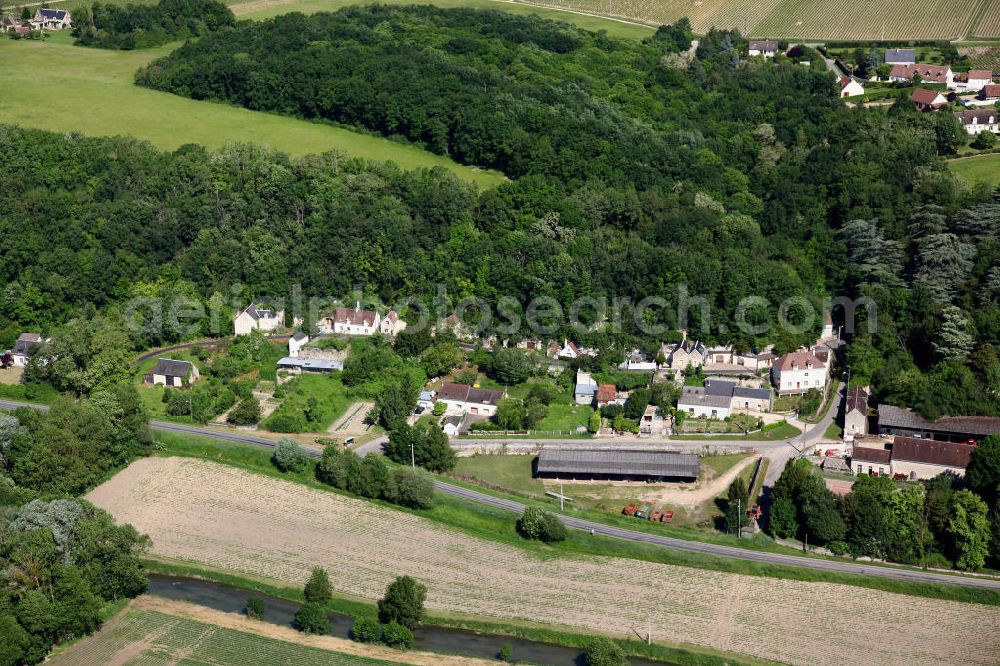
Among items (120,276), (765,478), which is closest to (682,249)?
(765,478)

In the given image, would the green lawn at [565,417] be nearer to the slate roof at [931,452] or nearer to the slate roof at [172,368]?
the slate roof at [931,452]

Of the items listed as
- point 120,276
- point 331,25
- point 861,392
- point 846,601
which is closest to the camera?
point 846,601

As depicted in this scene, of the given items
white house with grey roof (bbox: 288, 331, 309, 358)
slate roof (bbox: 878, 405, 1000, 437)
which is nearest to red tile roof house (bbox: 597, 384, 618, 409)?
slate roof (bbox: 878, 405, 1000, 437)

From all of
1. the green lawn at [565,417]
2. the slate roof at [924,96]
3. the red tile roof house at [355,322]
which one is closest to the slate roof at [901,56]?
the slate roof at [924,96]

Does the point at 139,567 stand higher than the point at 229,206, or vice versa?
the point at 229,206

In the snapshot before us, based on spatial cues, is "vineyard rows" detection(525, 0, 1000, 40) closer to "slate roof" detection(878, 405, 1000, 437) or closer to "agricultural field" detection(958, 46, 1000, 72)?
"agricultural field" detection(958, 46, 1000, 72)

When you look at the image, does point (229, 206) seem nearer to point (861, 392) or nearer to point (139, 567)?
point (139, 567)
